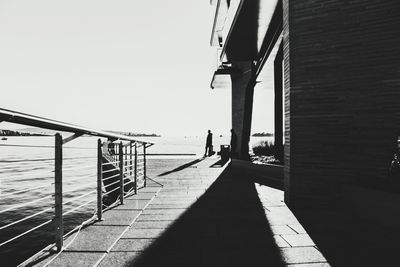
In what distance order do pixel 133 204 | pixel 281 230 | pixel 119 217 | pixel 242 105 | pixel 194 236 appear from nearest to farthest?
pixel 194 236 < pixel 281 230 < pixel 119 217 < pixel 133 204 < pixel 242 105

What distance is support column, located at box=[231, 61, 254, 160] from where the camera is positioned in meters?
14.9

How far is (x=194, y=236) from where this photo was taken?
3752 millimetres

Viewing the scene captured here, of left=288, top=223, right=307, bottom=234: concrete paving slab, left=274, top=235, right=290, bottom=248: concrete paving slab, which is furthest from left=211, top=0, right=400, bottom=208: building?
left=274, top=235, right=290, bottom=248: concrete paving slab

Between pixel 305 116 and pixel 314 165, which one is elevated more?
pixel 305 116

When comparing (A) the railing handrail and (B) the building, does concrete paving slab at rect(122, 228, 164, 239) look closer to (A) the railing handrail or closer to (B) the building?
(A) the railing handrail

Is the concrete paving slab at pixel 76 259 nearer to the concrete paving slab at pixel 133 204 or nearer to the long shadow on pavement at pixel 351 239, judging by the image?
the concrete paving slab at pixel 133 204

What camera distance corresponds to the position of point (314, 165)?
17.8ft

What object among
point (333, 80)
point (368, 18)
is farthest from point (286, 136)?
point (368, 18)

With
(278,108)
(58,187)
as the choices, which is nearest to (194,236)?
(58,187)

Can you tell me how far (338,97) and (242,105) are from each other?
37.1 ft

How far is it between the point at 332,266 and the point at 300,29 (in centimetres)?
430

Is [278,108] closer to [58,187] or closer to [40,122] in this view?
[58,187]

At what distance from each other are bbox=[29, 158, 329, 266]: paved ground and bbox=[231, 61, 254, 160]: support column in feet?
28.8

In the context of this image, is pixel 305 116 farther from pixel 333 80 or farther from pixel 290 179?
pixel 290 179
